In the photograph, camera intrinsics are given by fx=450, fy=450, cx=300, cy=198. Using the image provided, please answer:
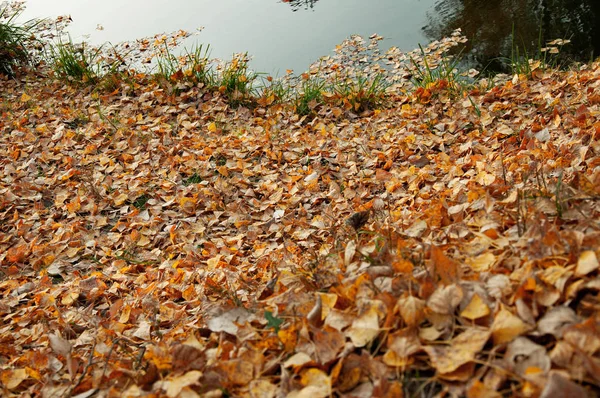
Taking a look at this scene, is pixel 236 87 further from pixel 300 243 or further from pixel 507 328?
pixel 507 328

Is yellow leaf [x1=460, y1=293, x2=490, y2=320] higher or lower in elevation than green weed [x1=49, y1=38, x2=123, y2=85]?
lower

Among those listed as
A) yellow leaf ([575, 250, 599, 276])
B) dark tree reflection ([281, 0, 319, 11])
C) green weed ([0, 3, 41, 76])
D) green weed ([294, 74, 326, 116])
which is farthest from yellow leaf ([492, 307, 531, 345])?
dark tree reflection ([281, 0, 319, 11])

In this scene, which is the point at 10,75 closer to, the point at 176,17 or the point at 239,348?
the point at 176,17

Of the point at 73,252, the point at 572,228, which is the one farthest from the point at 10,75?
the point at 572,228

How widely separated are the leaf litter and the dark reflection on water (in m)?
0.39

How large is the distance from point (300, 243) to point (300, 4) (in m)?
5.76

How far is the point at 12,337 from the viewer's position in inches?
77.4

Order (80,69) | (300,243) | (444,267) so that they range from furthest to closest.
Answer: (80,69), (300,243), (444,267)

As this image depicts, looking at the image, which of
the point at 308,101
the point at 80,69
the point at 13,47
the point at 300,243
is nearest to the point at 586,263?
the point at 300,243

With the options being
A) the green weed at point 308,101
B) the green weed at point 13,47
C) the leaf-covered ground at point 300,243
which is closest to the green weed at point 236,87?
the leaf-covered ground at point 300,243

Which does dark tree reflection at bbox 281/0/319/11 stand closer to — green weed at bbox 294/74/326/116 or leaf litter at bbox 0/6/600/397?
leaf litter at bbox 0/6/600/397

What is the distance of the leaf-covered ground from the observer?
974 mm

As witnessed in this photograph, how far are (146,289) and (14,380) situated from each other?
73cm

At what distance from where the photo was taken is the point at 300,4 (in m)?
7.13
